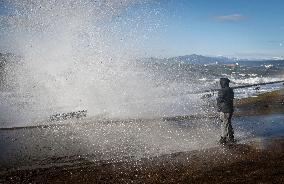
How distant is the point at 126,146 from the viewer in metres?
11.9

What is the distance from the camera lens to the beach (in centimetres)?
822

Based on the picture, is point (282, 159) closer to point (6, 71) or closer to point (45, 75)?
point (45, 75)

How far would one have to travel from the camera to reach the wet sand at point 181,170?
816 centimetres

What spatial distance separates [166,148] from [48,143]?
4613 millimetres

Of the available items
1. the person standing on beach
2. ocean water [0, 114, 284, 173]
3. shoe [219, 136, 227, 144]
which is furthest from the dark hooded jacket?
ocean water [0, 114, 284, 173]

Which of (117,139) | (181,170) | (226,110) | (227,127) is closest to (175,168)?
(181,170)

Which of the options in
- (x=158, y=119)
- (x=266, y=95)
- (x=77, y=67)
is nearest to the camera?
(x=158, y=119)

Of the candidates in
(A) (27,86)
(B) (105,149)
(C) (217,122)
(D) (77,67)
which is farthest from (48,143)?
(A) (27,86)

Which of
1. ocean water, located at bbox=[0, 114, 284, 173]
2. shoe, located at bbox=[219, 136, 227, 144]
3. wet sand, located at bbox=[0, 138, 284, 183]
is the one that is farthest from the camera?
shoe, located at bbox=[219, 136, 227, 144]

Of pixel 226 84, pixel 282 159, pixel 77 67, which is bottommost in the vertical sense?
pixel 282 159

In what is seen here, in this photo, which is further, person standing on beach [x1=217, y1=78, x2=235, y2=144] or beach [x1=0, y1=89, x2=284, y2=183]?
person standing on beach [x1=217, y1=78, x2=235, y2=144]

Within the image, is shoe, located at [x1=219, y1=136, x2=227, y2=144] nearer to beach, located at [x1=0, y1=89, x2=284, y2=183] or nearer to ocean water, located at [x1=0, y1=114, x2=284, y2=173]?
ocean water, located at [x1=0, y1=114, x2=284, y2=173]

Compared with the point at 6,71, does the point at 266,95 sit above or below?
below

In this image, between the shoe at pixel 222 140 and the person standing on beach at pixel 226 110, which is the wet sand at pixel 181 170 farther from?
the person standing on beach at pixel 226 110
